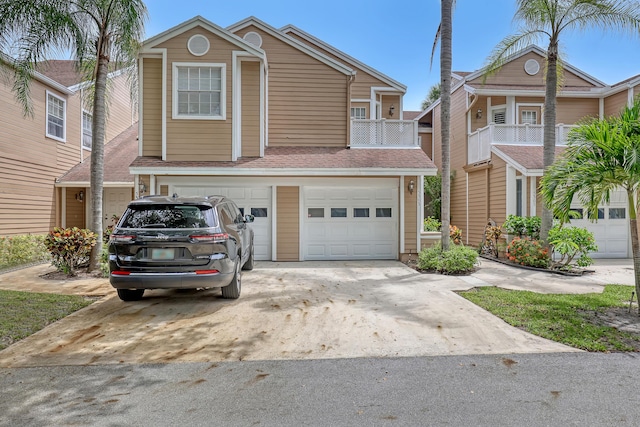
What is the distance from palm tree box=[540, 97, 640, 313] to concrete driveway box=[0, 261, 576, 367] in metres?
2.27

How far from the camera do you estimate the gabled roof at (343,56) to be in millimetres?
15375

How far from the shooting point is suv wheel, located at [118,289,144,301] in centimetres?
632

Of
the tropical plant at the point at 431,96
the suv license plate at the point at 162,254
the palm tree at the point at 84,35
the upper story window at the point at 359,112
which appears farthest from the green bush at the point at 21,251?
the tropical plant at the point at 431,96

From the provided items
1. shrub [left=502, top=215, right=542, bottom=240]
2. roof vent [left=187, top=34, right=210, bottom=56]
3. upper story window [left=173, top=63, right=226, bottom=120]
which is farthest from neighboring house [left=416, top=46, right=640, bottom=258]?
roof vent [left=187, top=34, right=210, bottom=56]

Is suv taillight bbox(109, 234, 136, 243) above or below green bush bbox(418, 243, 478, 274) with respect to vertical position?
above

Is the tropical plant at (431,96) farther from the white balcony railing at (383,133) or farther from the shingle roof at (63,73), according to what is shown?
the shingle roof at (63,73)

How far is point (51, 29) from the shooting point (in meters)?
8.47

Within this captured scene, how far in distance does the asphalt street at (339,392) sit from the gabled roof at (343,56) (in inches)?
520

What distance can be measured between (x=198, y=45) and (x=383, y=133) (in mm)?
6107

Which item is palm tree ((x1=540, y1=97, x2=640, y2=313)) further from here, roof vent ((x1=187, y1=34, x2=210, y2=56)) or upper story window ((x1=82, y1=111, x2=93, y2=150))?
upper story window ((x1=82, y1=111, x2=93, y2=150))

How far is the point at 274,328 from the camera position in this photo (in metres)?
5.11

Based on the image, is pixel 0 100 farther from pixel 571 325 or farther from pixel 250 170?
pixel 571 325

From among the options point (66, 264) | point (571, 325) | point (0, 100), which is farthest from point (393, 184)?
point (0, 100)

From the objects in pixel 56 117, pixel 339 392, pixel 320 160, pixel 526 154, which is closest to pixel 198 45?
pixel 320 160
